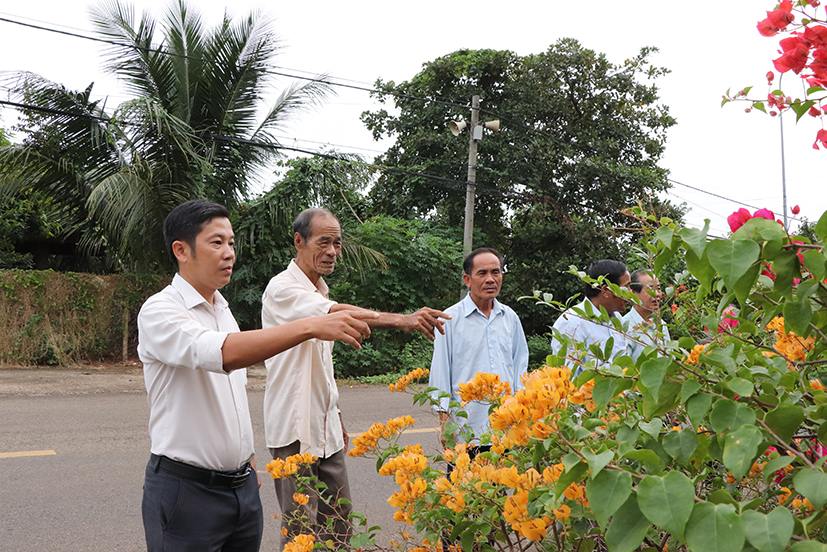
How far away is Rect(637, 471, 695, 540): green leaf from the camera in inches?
31.0

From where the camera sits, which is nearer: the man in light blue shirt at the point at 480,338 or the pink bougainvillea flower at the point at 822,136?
the pink bougainvillea flower at the point at 822,136

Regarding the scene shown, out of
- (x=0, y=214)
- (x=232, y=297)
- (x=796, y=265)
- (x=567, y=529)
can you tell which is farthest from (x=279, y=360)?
(x=0, y=214)

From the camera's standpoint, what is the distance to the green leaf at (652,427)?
1.09 m

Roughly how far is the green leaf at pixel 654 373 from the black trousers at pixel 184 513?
1.58 meters

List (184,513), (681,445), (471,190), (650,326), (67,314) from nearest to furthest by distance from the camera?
(681,445), (650,326), (184,513), (67,314), (471,190)

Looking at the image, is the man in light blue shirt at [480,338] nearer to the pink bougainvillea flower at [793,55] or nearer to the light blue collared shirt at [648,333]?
the light blue collared shirt at [648,333]

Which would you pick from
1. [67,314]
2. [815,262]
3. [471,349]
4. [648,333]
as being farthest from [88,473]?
[67,314]

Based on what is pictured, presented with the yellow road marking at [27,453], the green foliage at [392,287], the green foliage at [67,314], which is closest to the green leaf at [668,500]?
the yellow road marking at [27,453]

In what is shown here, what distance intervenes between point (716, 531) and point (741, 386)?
0.77ft

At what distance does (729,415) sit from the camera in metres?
0.94

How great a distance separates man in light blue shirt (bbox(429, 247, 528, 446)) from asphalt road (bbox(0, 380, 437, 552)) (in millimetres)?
891

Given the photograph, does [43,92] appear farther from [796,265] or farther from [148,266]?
[796,265]

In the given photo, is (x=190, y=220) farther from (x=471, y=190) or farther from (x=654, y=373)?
(x=471, y=190)

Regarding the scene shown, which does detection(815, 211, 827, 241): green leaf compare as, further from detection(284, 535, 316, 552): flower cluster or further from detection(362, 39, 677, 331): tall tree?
detection(362, 39, 677, 331): tall tree
